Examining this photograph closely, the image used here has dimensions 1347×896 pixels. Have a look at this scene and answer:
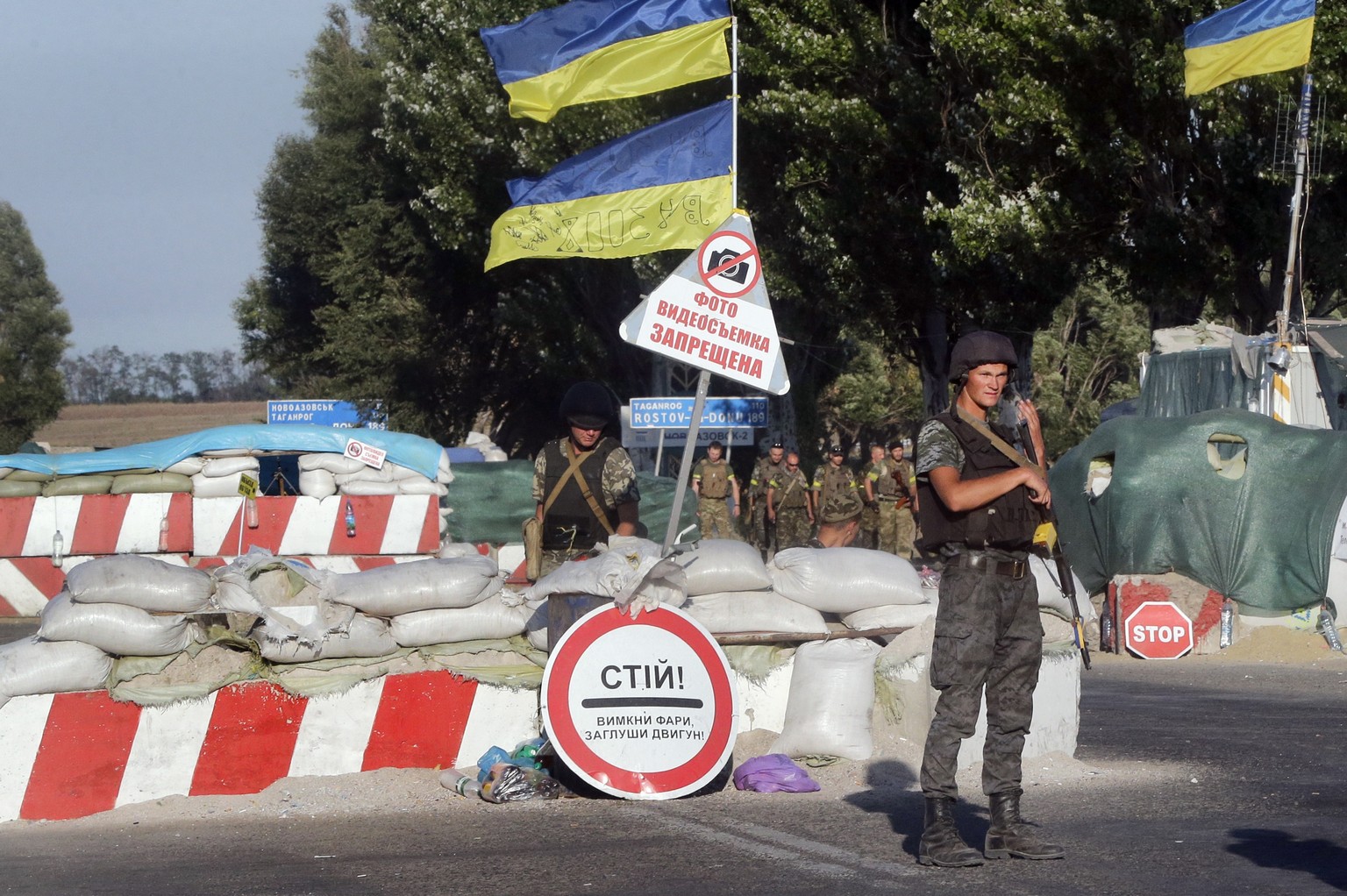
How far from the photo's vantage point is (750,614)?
25.0ft

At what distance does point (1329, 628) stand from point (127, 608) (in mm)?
10063

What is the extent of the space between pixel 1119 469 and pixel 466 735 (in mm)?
8811

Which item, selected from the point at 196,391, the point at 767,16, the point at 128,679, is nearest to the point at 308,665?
the point at 128,679

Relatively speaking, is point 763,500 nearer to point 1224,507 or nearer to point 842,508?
point 842,508

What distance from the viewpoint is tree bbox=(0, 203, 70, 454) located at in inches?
2608

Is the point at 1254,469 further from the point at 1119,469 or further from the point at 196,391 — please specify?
the point at 196,391

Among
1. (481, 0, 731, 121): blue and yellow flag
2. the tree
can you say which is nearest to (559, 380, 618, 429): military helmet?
(481, 0, 731, 121): blue and yellow flag

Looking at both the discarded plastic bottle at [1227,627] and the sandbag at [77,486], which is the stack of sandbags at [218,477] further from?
the discarded plastic bottle at [1227,627]

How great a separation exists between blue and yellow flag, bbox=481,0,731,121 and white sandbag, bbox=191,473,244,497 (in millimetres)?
5172

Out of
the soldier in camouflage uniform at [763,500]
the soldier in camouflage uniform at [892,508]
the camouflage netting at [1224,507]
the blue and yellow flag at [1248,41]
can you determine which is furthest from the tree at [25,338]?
the camouflage netting at [1224,507]

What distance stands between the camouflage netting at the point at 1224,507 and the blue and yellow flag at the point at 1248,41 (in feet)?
17.3

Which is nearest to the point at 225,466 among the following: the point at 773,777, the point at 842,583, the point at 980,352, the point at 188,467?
the point at 188,467

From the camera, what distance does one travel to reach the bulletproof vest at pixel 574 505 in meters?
8.33

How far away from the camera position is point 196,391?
13250cm
